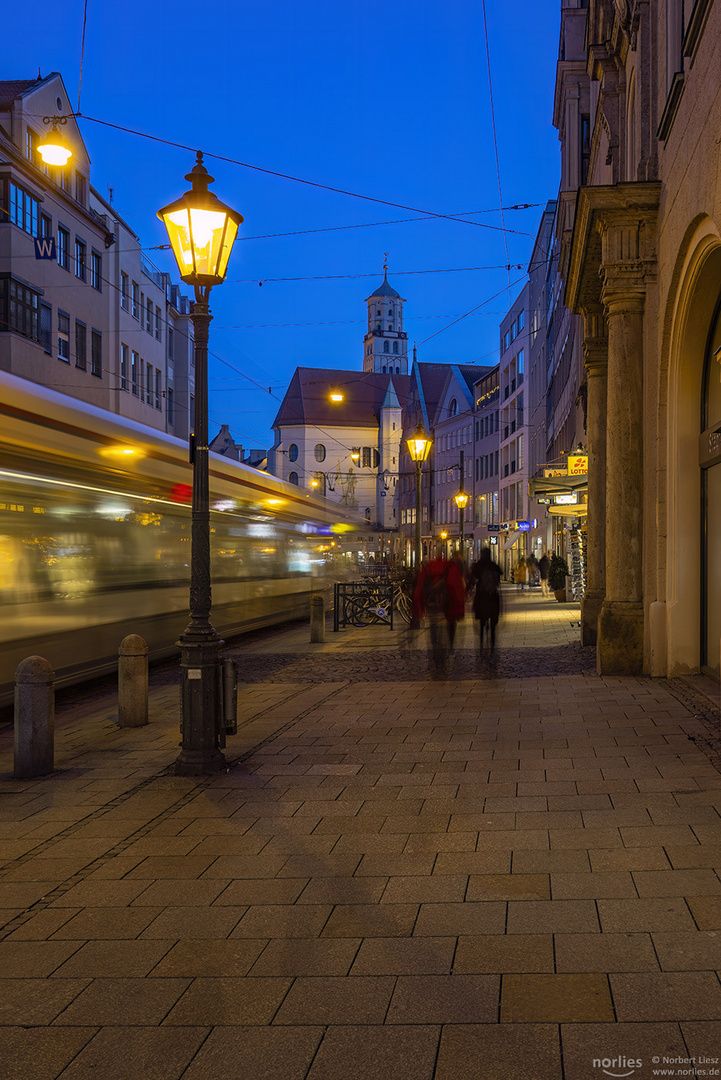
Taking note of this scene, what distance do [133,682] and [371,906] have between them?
5.63 meters

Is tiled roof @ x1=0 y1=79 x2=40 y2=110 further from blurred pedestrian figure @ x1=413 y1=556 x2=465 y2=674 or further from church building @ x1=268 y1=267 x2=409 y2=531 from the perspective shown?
church building @ x1=268 y1=267 x2=409 y2=531

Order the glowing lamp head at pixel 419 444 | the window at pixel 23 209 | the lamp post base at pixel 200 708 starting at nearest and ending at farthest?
the lamp post base at pixel 200 708
the glowing lamp head at pixel 419 444
the window at pixel 23 209

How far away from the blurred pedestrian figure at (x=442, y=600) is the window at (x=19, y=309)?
20119mm

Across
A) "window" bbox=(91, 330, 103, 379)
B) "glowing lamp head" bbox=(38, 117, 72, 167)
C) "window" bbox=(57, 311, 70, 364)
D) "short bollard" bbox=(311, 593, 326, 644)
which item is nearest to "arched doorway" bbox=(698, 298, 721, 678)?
"short bollard" bbox=(311, 593, 326, 644)

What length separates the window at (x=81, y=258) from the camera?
35.8m

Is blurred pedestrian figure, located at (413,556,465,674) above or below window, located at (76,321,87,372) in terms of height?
below

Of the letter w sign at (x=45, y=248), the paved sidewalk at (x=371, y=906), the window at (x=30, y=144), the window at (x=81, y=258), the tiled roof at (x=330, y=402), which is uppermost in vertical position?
the tiled roof at (x=330, y=402)

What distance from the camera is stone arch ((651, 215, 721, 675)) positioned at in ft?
38.0

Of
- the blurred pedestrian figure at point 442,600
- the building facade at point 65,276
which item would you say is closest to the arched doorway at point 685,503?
the blurred pedestrian figure at point 442,600

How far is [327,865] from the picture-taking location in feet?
17.5

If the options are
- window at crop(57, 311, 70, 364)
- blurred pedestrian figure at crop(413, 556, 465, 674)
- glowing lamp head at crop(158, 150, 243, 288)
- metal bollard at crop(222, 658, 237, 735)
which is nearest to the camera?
metal bollard at crop(222, 658, 237, 735)

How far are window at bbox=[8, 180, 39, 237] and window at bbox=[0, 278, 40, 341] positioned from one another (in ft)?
6.26

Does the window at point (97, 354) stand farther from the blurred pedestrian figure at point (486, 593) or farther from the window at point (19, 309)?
the blurred pedestrian figure at point (486, 593)

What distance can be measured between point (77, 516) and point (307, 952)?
8050mm
